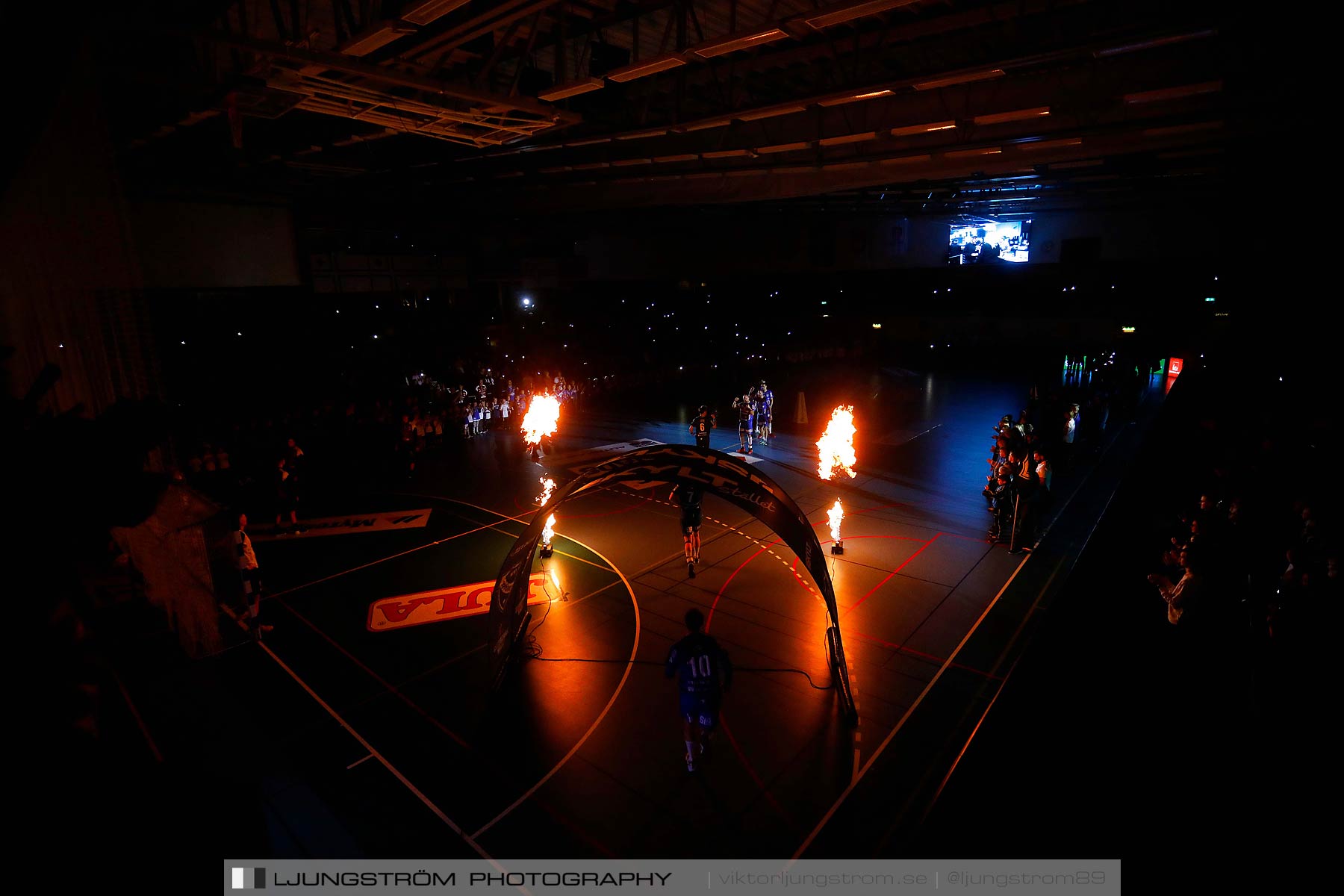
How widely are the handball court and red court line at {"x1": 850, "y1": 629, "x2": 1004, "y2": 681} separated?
0.04 metres

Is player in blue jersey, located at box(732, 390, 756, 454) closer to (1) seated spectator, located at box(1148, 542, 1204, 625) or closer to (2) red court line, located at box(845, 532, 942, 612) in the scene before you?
(2) red court line, located at box(845, 532, 942, 612)

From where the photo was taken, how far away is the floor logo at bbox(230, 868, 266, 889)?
3.29 metres

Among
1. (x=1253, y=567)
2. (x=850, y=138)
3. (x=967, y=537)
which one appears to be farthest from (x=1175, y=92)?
(x=967, y=537)

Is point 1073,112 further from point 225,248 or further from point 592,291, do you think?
point 592,291

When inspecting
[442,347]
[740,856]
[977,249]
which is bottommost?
[740,856]

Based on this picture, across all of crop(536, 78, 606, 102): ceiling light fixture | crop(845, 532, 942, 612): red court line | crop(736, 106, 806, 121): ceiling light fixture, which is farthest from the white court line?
crop(536, 78, 606, 102): ceiling light fixture

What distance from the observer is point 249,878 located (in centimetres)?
412

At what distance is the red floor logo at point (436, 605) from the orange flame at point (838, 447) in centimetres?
857

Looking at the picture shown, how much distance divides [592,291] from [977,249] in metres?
18.4

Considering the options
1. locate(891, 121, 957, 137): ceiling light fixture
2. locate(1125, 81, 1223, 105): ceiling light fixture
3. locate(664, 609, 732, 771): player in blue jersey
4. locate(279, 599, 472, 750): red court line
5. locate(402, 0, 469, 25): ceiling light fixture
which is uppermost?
locate(402, 0, 469, 25): ceiling light fixture

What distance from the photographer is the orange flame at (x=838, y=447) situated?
671 inches

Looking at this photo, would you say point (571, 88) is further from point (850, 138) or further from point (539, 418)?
point (539, 418)

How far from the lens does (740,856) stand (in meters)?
6.09

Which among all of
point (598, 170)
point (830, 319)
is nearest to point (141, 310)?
point (598, 170)
